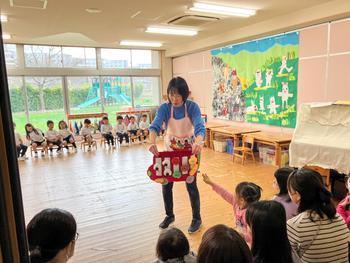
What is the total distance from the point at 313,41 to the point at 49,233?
17.2 ft

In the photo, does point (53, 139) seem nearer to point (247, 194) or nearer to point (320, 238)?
point (247, 194)

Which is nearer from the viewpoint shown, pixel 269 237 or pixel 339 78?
pixel 269 237

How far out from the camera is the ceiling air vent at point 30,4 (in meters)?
4.02

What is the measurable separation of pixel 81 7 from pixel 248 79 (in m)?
3.83

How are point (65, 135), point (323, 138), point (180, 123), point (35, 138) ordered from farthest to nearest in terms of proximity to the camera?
1. point (65, 135)
2. point (35, 138)
3. point (323, 138)
4. point (180, 123)

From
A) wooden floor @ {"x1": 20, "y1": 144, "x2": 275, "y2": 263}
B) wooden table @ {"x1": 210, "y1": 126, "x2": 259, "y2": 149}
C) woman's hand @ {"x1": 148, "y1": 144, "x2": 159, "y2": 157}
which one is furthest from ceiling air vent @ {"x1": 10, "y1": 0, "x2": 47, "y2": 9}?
wooden table @ {"x1": 210, "y1": 126, "x2": 259, "y2": 149}

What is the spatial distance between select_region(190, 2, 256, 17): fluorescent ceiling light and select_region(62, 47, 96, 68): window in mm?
5014

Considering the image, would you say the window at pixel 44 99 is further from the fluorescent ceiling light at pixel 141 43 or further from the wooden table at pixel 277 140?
the wooden table at pixel 277 140

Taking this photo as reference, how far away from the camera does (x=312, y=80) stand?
5.05 meters

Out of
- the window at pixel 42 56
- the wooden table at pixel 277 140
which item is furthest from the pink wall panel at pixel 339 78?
the window at pixel 42 56

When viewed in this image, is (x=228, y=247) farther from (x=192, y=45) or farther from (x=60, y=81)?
(x=60, y=81)

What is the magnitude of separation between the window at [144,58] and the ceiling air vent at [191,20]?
3920mm

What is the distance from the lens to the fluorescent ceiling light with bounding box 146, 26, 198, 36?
20.0 ft

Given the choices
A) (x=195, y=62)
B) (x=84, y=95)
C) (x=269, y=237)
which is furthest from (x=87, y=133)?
(x=269, y=237)
